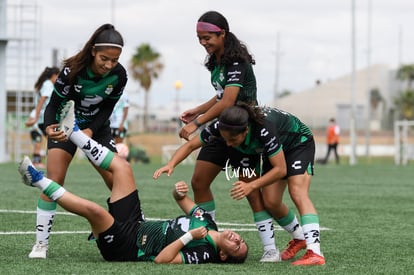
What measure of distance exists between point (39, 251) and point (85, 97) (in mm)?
1321

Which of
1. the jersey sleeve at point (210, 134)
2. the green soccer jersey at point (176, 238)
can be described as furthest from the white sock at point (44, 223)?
the jersey sleeve at point (210, 134)

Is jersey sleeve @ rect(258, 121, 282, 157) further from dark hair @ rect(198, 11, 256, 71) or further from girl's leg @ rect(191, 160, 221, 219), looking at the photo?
girl's leg @ rect(191, 160, 221, 219)

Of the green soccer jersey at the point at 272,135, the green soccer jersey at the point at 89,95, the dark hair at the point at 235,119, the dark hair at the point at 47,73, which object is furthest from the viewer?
the dark hair at the point at 47,73

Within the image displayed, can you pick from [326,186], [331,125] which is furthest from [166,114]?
[326,186]

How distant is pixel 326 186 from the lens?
19188 mm

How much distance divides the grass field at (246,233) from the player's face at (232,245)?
0.12 metres

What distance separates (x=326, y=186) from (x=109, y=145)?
11.6 m

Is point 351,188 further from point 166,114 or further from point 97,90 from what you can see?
point 166,114

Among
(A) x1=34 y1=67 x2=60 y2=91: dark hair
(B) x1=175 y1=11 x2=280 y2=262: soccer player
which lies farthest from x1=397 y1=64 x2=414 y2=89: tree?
(B) x1=175 y1=11 x2=280 y2=262: soccer player

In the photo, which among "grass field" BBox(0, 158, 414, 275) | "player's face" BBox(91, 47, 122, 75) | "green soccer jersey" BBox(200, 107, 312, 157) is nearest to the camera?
"grass field" BBox(0, 158, 414, 275)

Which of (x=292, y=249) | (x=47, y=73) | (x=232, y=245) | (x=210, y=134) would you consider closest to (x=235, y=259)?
(x=232, y=245)

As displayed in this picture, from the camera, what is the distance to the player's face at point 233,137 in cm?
720

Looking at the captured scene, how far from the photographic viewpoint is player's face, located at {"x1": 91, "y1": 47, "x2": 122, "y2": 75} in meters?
7.57

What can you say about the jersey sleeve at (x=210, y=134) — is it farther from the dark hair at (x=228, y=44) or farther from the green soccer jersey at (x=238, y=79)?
the dark hair at (x=228, y=44)
